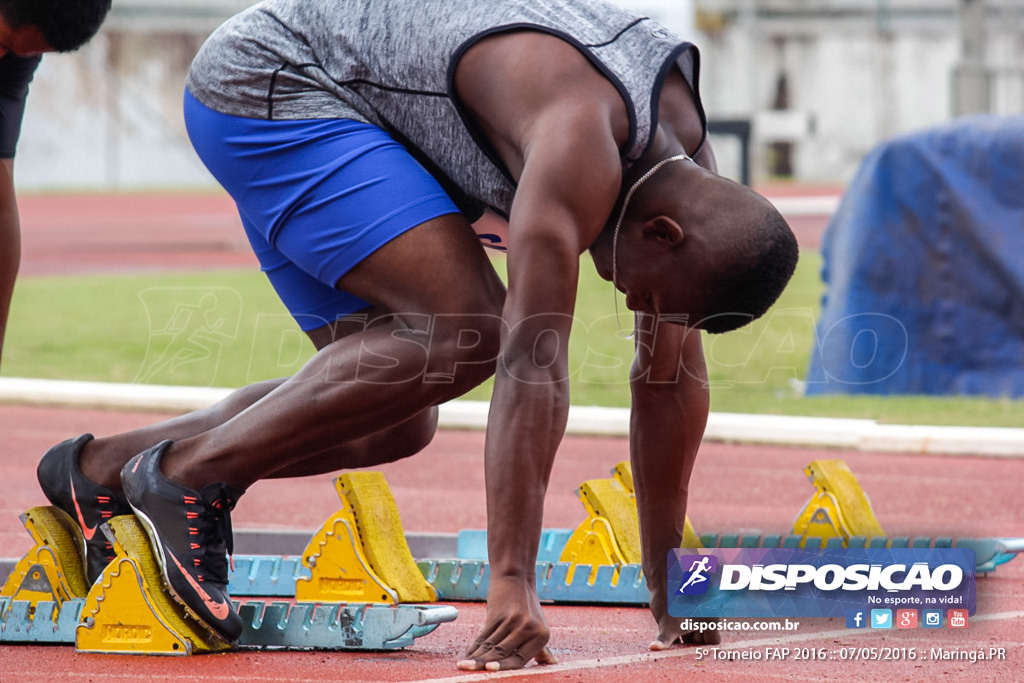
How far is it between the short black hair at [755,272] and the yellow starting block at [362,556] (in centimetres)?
115

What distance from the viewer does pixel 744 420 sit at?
814 centimetres

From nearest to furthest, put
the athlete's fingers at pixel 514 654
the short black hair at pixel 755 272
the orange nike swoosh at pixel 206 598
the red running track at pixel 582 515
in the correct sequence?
the athlete's fingers at pixel 514 654
the short black hair at pixel 755 272
the red running track at pixel 582 515
the orange nike swoosh at pixel 206 598

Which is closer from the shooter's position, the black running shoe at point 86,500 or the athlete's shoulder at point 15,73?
the black running shoe at point 86,500

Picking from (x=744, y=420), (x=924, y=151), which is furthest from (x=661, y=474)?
(x=924, y=151)

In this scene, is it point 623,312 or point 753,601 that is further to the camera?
point 623,312

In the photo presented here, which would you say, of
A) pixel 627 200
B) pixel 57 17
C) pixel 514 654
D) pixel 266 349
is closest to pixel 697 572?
pixel 514 654

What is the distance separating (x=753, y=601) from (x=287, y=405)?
3.55 feet

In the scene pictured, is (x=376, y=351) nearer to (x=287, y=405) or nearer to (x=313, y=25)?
(x=287, y=405)

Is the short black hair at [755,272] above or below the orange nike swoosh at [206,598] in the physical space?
above

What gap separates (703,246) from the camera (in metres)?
2.97

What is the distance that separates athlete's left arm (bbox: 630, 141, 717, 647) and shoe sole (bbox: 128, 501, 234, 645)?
3.17 ft

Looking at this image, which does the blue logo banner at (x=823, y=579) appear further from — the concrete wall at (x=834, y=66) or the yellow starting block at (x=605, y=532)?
the concrete wall at (x=834, y=66)

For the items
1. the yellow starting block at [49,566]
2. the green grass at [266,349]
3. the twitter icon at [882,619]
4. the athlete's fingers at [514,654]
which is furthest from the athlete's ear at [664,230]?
the green grass at [266,349]

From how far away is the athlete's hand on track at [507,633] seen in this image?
281 cm
